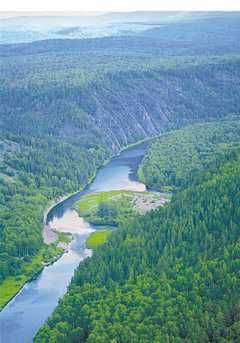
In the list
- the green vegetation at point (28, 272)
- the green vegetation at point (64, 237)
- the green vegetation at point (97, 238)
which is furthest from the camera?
the green vegetation at point (64, 237)

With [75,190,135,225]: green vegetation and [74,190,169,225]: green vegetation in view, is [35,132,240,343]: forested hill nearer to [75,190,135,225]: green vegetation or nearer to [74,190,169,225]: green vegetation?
[75,190,135,225]: green vegetation

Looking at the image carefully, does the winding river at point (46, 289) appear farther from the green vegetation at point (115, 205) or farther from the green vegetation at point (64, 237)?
the green vegetation at point (115, 205)

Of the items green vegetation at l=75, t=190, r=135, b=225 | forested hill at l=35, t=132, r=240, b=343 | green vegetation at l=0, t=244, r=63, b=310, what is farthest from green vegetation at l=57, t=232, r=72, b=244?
forested hill at l=35, t=132, r=240, b=343

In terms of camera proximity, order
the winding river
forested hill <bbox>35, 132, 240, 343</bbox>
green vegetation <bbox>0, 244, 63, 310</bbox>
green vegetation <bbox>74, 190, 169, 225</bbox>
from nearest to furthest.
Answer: forested hill <bbox>35, 132, 240, 343</bbox> → the winding river → green vegetation <bbox>0, 244, 63, 310</bbox> → green vegetation <bbox>74, 190, 169, 225</bbox>

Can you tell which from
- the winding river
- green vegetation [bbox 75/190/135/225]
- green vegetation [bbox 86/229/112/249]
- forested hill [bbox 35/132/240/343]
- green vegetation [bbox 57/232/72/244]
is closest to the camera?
forested hill [bbox 35/132/240/343]

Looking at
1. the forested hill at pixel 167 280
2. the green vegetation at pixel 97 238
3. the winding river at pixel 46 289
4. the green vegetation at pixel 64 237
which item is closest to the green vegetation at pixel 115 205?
the winding river at pixel 46 289

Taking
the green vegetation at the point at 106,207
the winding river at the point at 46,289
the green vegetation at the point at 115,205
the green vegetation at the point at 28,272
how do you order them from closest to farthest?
the winding river at the point at 46,289 < the green vegetation at the point at 28,272 < the green vegetation at the point at 106,207 < the green vegetation at the point at 115,205
